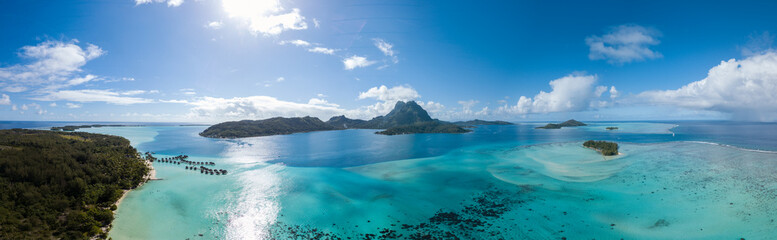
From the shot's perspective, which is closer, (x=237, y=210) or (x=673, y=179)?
(x=237, y=210)

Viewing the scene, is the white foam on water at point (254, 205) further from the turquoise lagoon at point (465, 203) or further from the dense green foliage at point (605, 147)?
the dense green foliage at point (605, 147)

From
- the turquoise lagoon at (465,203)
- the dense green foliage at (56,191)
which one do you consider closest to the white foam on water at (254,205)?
the turquoise lagoon at (465,203)

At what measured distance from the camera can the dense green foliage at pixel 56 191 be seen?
80.8 ft

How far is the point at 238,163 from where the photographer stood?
6756 centimetres

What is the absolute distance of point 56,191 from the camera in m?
31.8

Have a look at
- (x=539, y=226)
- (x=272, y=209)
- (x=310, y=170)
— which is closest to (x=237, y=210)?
(x=272, y=209)

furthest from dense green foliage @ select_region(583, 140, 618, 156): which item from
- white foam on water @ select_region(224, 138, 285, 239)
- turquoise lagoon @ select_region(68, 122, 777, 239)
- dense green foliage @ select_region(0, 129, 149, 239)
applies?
dense green foliage @ select_region(0, 129, 149, 239)

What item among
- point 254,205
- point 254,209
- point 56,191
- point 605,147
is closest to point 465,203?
point 254,209

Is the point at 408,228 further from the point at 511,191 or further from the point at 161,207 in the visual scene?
the point at 161,207

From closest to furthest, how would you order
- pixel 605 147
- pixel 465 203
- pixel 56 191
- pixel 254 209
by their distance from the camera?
1. pixel 56 191
2. pixel 254 209
3. pixel 465 203
4. pixel 605 147

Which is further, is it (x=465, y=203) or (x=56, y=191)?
(x=465, y=203)

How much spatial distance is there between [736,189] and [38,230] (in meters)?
86.0

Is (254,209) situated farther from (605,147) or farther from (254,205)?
(605,147)

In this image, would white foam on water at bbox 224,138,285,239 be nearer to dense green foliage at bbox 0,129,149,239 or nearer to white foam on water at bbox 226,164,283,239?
white foam on water at bbox 226,164,283,239
